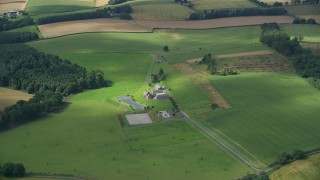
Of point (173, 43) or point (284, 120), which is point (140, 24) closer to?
A: point (173, 43)

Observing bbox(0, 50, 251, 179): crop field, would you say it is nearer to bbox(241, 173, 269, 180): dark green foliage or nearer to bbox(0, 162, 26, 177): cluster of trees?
bbox(0, 162, 26, 177): cluster of trees

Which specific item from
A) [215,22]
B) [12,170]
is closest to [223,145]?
[12,170]

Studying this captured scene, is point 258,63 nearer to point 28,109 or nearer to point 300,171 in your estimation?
point 28,109

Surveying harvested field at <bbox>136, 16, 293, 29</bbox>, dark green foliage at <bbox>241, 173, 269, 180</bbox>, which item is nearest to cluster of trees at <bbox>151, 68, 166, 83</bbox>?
dark green foliage at <bbox>241, 173, 269, 180</bbox>

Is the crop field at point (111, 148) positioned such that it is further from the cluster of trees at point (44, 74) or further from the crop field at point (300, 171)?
the cluster of trees at point (44, 74)

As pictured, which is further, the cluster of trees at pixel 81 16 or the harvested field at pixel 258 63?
the cluster of trees at pixel 81 16

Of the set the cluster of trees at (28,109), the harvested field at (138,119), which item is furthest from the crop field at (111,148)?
the harvested field at (138,119)
